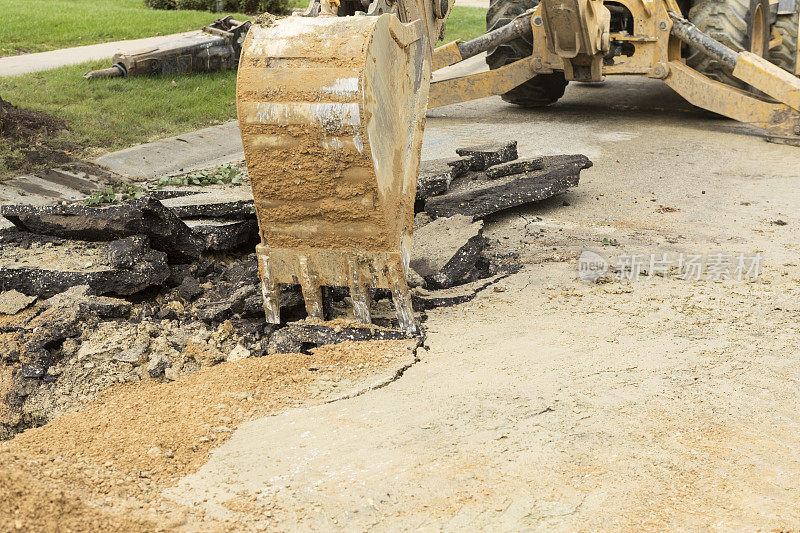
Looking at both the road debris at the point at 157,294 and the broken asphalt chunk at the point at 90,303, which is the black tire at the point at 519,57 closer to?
the road debris at the point at 157,294

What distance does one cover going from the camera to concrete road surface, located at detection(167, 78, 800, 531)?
9.45ft

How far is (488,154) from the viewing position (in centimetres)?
760

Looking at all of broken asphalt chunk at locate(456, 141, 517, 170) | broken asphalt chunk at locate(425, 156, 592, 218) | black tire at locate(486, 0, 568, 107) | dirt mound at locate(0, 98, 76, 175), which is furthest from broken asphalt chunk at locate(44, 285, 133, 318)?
black tire at locate(486, 0, 568, 107)

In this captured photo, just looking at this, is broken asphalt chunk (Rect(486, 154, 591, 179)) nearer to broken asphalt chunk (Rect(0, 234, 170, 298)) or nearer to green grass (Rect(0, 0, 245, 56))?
broken asphalt chunk (Rect(0, 234, 170, 298))

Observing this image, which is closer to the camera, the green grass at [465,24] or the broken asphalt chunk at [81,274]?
the broken asphalt chunk at [81,274]

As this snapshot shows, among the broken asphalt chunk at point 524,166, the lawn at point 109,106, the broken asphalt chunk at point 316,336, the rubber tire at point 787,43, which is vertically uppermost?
the rubber tire at point 787,43

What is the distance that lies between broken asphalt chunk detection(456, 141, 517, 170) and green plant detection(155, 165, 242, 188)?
215 centimetres

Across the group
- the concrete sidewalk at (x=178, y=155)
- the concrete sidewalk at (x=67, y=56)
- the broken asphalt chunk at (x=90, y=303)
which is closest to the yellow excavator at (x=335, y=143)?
the broken asphalt chunk at (x=90, y=303)

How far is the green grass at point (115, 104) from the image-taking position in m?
9.38

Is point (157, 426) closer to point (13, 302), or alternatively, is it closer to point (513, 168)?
point (13, 302)

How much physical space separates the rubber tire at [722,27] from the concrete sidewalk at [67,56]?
762cm

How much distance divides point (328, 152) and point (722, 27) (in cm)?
730

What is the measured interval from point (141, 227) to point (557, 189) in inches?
138

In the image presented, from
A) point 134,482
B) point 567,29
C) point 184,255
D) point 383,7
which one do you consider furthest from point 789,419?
point 567,29
